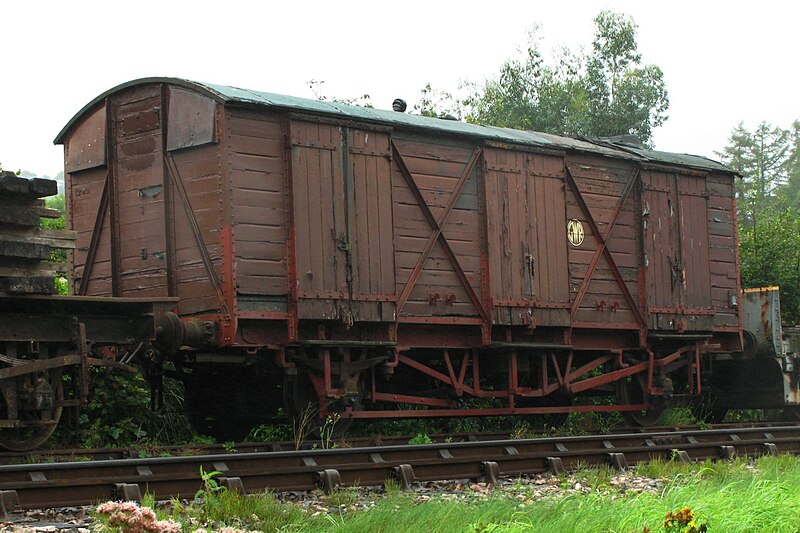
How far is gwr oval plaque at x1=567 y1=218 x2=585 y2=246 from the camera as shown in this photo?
1540 cm

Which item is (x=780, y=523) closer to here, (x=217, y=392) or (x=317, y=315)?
(x=317, y=315)

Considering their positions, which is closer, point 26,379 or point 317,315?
point 26,379

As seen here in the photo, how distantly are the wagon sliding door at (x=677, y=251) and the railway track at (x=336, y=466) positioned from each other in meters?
4.42

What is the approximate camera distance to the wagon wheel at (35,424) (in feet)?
33.0

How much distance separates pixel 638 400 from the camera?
16.5m

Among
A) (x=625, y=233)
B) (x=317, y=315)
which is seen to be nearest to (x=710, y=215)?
(x=625, y=233)

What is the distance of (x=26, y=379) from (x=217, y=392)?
3817mm

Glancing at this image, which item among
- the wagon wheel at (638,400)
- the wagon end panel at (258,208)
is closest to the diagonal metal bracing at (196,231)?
the wagon end panel at (258,208)

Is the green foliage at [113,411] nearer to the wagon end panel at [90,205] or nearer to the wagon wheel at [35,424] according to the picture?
the wagon end panel at [90,205]

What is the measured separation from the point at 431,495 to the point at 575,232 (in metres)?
7.82

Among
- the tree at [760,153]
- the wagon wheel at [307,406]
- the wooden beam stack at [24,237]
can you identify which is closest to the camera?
the wooden beam stack at [24,237]

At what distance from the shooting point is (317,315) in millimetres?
12148

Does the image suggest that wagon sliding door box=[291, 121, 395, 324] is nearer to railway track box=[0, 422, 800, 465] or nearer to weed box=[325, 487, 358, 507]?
railway track box=[0, 422, 800, 465]

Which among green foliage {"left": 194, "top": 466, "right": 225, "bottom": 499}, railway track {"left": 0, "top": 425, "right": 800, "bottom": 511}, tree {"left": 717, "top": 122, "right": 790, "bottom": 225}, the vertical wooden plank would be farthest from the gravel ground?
tree {"left": 717, "top": 122, "right": 790, "bottom": 225}
